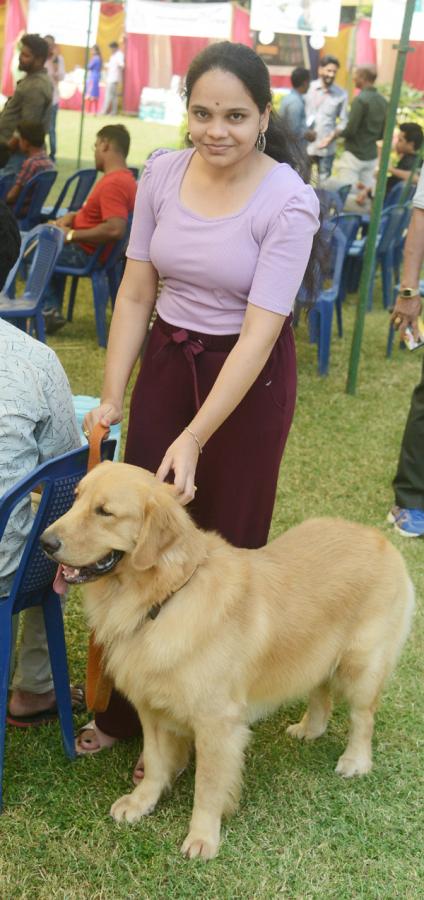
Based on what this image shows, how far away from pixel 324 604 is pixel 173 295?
961mm

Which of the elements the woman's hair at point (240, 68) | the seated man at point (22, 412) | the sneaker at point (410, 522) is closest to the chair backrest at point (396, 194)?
the sneaker at point (410, 522)

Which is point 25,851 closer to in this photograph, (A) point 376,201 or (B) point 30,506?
(B) point 30,506

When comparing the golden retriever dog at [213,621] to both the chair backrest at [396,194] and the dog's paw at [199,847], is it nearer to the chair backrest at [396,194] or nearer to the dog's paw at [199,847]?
the dog's paw at [199,847]

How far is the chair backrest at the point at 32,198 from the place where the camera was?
28.3 ft

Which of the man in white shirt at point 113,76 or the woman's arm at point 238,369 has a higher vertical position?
the woman's arm at point 238,369

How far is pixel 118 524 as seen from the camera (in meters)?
2.30

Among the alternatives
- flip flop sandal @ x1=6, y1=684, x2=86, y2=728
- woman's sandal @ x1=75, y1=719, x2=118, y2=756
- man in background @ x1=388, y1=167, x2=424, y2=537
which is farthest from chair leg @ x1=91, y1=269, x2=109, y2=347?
woman's sandal @ x1=75, y1=719, x2=118, y2=756

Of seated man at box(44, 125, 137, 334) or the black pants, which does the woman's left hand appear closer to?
the black pants

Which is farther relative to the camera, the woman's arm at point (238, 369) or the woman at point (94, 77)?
the woman at point (94, 77)

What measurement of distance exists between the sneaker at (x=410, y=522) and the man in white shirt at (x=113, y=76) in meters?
24.2

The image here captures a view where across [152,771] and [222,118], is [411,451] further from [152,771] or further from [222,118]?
[222,118]

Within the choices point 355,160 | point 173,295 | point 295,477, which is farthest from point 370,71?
point 173,295

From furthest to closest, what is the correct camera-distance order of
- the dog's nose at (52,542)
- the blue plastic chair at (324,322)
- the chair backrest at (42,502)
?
the blue plastic chair at (324,322), the chair backrest at (42,502), the dog's nose at (52,542)

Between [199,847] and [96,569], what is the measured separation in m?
0.85
